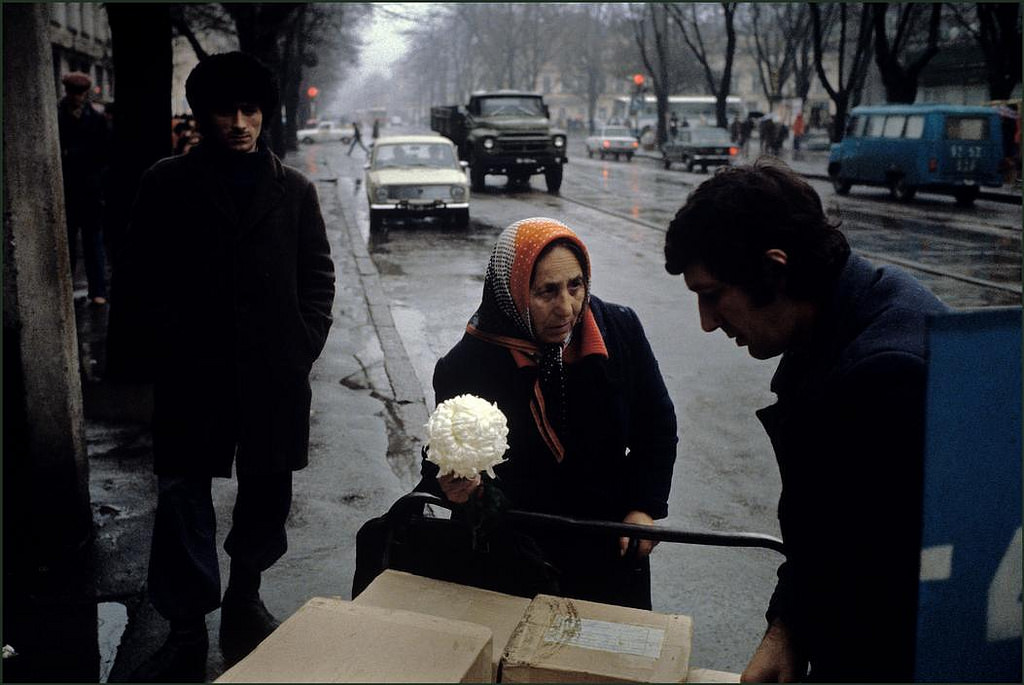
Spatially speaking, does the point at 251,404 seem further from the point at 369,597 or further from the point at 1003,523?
the point at 1003,523

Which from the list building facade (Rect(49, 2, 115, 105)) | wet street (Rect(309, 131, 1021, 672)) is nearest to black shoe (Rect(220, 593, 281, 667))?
wet street (Rect(309, 131, 1021, 672))

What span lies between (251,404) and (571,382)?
1343mm

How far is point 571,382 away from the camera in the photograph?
115 inches

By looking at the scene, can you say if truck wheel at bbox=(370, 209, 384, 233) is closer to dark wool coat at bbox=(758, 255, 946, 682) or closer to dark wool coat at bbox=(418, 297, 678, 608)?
dark wool coat at bbox=(418, 297, 678, 608)

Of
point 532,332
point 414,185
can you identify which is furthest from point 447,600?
point 414,185

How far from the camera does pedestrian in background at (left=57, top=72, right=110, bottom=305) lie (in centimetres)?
1017

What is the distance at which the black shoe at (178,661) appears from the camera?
3.59 meters

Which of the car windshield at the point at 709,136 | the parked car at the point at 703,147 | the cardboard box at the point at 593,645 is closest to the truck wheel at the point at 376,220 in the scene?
the cardboard box at the point at 593,645

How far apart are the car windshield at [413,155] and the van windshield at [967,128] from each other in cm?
1155

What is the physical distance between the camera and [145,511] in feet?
17.4

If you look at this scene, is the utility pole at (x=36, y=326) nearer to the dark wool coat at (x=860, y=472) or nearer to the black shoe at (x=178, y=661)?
the black shoe at (x=178, y=661)

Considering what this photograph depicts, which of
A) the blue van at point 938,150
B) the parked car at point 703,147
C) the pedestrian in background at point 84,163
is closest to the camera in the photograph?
the pedestrian in background at point 84,163

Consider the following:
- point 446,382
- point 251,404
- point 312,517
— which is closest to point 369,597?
point 446,382

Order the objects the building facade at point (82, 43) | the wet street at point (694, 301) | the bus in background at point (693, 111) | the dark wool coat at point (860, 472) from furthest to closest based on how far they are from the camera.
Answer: the bus in background at point (693, 111) < the building facade at point (82, 43) < the wet street at point (694, 301) < the dark wool coat at point (860, 472)
